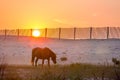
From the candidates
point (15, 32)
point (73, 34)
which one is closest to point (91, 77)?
point (73, 34)

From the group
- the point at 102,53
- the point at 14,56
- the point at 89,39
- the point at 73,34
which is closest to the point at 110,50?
the point at 102,53

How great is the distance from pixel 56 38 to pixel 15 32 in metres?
8.93

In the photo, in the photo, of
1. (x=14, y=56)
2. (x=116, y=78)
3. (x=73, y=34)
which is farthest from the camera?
(x=73, y=34)

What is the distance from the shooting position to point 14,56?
51.8m

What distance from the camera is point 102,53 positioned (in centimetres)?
5338

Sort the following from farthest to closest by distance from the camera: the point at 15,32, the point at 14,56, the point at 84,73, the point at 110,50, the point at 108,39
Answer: the point at 15,32
the point at 108,39
the point at 110,50
the point at 14,56
the point at 84,73

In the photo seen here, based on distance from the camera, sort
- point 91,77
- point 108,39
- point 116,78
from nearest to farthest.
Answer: point 116,78
point 91,77
point 108,39

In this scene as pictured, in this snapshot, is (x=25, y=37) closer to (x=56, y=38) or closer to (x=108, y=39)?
(x=56, y=38)

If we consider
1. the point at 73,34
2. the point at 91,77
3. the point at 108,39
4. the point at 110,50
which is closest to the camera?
the point at 91,77

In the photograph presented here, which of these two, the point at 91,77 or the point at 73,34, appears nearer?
the point at 91,77

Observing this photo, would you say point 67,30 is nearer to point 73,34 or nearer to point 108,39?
point 73,34

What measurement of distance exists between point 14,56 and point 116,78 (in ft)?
104

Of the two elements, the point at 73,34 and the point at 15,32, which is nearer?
the point at 73,34

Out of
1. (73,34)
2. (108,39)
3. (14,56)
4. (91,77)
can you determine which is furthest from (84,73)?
(73,34)
